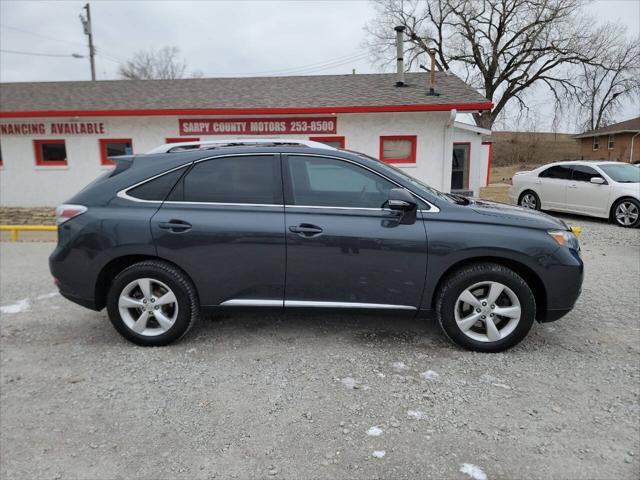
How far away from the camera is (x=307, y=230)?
370 centimetres

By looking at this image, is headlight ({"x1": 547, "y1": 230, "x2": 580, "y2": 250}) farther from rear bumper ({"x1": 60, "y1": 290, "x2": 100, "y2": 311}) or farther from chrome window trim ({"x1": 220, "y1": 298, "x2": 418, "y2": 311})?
rear bumper ({"x1": 60, "y1": 290, "x2": 100, "y2": 311})

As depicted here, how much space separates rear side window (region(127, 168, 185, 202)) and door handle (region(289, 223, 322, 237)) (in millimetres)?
1116

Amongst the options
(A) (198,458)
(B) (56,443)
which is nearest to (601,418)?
(A) (198,458)

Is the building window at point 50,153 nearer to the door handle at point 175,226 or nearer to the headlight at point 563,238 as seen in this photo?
the door handle at point 175,226

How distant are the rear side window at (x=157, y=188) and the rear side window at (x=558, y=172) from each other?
10248 mm

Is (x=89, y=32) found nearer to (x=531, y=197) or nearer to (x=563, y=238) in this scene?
(x=531, y=197)

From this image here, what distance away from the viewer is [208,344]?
13.1ft

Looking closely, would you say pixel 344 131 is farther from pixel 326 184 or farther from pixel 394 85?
pixel 326 184

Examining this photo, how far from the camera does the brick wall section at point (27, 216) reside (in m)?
12.6

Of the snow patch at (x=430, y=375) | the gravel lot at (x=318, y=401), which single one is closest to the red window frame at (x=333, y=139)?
the gravel lot at (x=318, y=401)

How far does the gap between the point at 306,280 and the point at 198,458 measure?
1600 millimetres

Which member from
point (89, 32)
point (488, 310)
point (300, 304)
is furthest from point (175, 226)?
point (89, 32)

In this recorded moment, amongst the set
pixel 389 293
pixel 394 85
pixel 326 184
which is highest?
pixel 394 85

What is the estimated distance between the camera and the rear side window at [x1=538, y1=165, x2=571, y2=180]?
11164 millimetres
